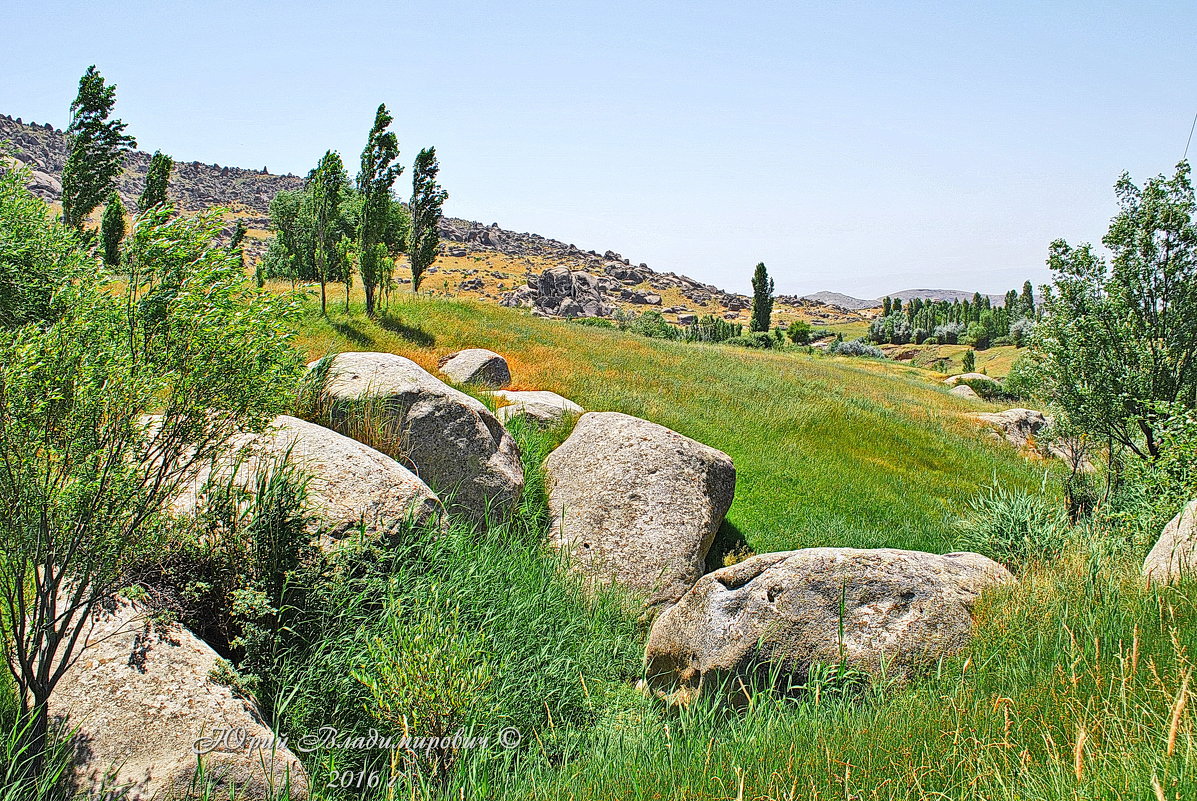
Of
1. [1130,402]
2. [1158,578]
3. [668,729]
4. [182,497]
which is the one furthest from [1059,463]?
[182,497]

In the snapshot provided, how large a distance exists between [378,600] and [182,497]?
1.98 m

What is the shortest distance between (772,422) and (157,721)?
14960 mm

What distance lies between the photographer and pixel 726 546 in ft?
36.2

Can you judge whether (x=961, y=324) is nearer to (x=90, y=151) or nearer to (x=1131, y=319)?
(x=1131, y=319)

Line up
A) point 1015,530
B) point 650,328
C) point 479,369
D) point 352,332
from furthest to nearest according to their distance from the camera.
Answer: point 650,328, point 352,332, point 479,369, point 1015,530

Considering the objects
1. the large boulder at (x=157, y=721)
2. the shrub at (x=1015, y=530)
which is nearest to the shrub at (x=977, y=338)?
the shrub at (x=1015, y=530)

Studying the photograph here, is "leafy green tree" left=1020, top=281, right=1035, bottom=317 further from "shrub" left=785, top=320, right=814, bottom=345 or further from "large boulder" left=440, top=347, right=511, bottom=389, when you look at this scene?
"large boulder" left=440, top=347, right=511, bottom=389

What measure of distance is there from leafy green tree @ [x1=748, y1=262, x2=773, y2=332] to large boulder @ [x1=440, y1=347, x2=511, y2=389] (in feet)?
251

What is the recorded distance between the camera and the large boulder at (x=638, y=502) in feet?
30.4

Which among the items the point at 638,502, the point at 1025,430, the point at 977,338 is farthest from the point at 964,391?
the point at 977,338

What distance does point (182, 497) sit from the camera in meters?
5.78

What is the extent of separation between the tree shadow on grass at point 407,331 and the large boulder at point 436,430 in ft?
33.9

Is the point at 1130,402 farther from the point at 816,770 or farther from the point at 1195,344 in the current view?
the point at 816,770

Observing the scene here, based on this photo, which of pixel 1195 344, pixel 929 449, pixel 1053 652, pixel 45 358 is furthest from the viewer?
pixel 929 449
